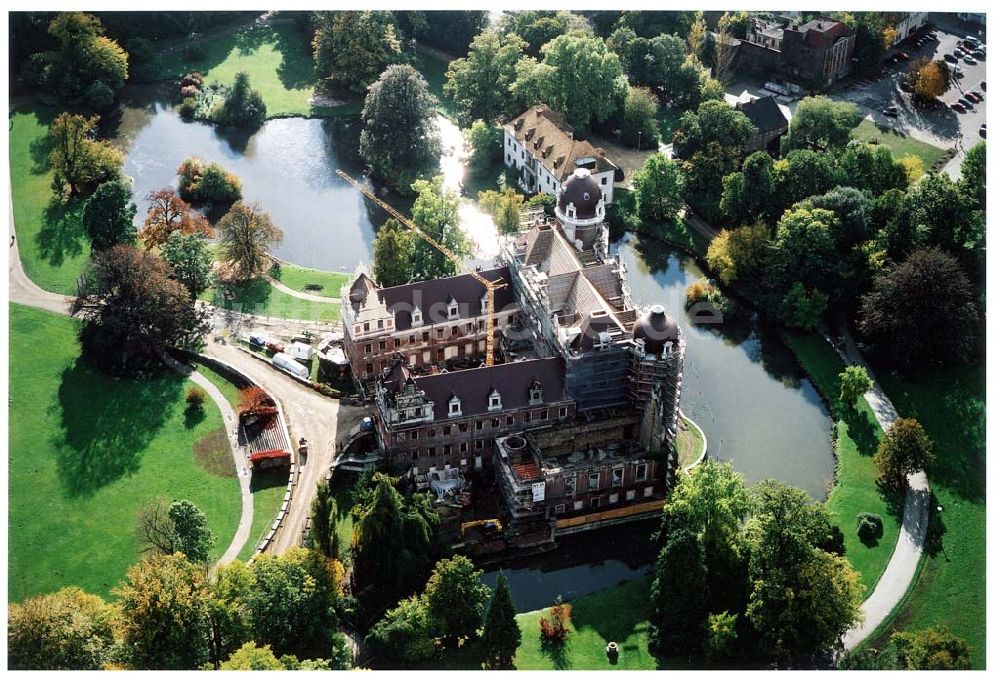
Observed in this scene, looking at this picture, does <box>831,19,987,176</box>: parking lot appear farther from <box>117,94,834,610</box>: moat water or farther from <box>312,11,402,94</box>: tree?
<box>312,11,402,94</box>: tree

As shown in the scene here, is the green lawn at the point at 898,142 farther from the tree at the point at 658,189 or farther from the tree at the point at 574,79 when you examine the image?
the tree at the point at 574,79

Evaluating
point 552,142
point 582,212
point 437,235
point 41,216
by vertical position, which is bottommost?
point 41,216

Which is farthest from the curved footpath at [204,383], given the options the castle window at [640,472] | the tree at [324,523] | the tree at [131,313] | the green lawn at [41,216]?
the castle window at [640,472]

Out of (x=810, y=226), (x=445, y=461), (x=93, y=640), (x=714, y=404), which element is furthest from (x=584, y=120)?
(x=93, y=640)

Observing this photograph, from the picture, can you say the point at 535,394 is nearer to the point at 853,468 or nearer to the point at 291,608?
the point at 291,608

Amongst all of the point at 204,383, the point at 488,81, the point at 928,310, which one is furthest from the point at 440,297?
the point at 488,81

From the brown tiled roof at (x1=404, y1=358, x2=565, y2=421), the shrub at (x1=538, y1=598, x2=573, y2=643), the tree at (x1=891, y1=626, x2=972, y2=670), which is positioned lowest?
the shrub at (x1=538, y1=598, x2=573, y2=643)


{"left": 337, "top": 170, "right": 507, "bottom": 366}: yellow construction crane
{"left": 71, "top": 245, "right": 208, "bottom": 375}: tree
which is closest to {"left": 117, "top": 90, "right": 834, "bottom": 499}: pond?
{"left": 337, "top": 170, "right": 507, "bottom": 366}: yellow construction crane
